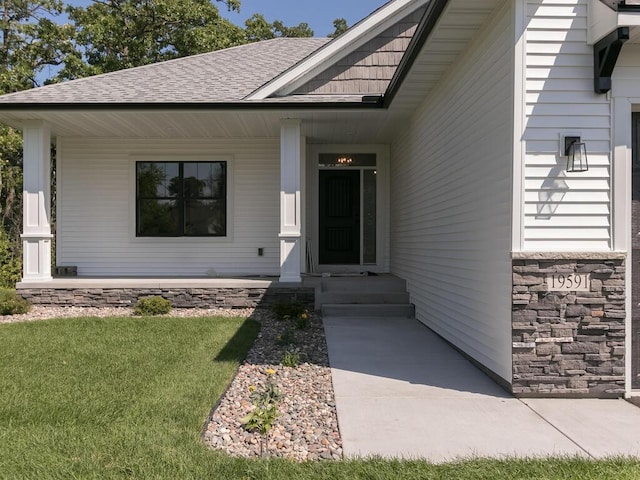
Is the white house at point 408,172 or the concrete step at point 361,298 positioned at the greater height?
the white house at point 408,172

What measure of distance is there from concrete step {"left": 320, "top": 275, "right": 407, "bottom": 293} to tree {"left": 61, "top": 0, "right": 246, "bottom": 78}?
12766 millimetres

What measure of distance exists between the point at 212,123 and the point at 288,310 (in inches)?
148

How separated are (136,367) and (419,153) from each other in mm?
5086

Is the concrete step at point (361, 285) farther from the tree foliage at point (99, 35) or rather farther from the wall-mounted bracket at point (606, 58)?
the tree foliage at point (99, 35)

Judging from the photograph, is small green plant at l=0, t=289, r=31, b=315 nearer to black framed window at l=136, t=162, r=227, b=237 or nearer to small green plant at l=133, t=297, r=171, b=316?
small green plant at l=133, t=297, r=171, b=316

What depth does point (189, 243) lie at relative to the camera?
9797mm

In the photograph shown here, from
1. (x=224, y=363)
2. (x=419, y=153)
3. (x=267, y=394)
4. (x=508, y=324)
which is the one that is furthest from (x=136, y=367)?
(x=419, y=153)

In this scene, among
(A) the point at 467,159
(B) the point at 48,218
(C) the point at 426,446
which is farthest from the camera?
(B) the point at 48,218

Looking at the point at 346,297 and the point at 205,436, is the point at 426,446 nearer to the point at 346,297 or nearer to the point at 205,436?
the point at 205,436

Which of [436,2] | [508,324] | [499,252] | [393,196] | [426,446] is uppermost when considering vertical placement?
[436,2]

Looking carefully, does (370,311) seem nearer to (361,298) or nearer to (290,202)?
(361,298)

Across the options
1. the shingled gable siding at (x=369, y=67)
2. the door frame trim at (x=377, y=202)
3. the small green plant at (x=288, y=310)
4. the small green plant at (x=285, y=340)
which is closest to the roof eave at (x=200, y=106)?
the shingled gable siding at (x=369, y=67)

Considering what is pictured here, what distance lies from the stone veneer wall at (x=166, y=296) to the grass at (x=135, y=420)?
7.44ft

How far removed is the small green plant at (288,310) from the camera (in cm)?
734
